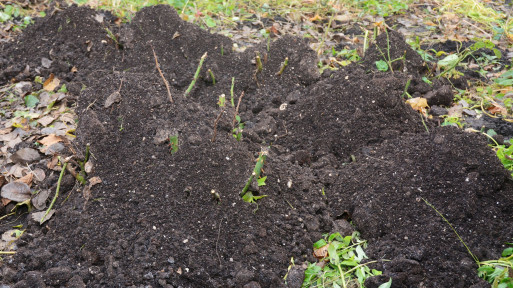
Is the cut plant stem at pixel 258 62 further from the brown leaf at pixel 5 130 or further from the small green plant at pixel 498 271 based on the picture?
the small green plant at pixel 498 271

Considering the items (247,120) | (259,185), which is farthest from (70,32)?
(259,185)

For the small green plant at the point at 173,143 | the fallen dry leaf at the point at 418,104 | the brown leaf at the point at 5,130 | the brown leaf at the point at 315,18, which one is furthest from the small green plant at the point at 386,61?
the brown leaf at the point at 5,130

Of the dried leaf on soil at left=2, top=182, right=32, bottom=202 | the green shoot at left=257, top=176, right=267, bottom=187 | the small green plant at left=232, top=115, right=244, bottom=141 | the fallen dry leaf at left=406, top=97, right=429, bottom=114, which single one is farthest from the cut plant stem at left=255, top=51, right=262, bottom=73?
the dried leaf on soil at left=2, top=182, right=32, bottom=202

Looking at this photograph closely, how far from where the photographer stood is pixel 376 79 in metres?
3.22

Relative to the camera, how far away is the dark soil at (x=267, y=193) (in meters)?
2.21

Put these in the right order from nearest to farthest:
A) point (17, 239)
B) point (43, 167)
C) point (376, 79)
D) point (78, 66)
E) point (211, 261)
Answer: point (211, 261) → point (17, 239) → point (43, 167) → point (376, 79) → point (78, 66)

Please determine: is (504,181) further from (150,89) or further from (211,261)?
(150,89)

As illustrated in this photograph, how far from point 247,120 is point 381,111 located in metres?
0.99

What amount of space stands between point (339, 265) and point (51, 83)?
116 inches

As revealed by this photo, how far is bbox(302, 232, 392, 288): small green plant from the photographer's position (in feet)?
7.47

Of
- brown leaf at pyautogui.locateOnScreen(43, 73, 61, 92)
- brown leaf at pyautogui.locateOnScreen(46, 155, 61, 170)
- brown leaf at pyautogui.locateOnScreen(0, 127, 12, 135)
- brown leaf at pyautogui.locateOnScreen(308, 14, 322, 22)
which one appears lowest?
brown leaf at pyautogui.locateOnScreen(0, 127, 12, 135)

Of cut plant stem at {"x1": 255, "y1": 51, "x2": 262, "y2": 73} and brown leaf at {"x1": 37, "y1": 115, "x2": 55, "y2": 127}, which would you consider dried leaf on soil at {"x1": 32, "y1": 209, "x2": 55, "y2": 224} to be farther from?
cut plant stem at {"x1": 255, "y1": 51, "x2": 262, "y2": 73}

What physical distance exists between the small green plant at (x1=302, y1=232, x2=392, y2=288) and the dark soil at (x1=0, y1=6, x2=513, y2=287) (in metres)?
0.06

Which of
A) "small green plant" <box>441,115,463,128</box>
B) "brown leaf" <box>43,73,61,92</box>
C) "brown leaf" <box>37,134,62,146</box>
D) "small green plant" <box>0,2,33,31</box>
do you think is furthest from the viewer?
"small green plant" <box>0,2,33,31</box>
